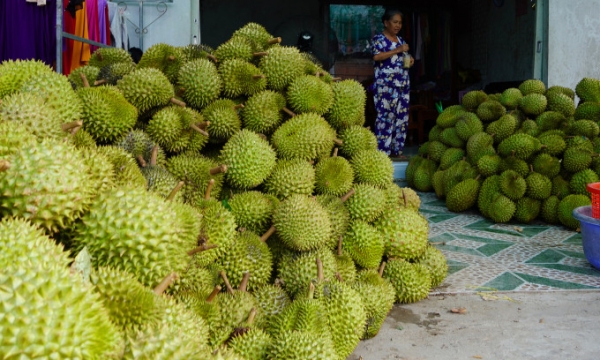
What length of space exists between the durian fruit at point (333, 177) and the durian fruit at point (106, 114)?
35.0 inches

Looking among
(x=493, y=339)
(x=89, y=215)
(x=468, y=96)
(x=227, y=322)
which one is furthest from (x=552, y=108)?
(x=89, y=215)

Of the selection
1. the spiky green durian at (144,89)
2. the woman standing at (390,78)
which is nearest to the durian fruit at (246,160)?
the spiky green durian at (144,89)

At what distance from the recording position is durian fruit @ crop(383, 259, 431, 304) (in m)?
2.74

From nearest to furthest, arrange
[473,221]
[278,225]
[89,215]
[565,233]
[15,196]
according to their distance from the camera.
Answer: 1. [15,196]
2. [89,215]
3. [278,225]
4. [565,233]
5. [473,221]

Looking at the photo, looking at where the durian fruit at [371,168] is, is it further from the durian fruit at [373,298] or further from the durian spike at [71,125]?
the durian spike at [71,125]

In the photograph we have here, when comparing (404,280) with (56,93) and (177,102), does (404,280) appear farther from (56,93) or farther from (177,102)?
(56,93)

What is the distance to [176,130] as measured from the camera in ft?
7.93

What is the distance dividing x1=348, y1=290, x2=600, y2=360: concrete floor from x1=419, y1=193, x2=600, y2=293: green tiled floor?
0.15 metres

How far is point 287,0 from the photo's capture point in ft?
34.1

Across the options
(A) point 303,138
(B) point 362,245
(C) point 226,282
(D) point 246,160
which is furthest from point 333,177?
(C) point 226,282

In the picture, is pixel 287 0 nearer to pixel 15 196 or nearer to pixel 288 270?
pixel 288 270

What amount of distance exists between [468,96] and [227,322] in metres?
4.38

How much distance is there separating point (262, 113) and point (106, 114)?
31.1 inches

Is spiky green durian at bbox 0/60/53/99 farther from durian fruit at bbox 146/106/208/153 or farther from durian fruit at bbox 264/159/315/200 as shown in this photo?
durian fruit at bbox 264/159/315/200
